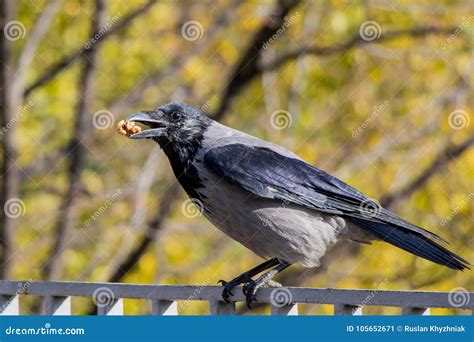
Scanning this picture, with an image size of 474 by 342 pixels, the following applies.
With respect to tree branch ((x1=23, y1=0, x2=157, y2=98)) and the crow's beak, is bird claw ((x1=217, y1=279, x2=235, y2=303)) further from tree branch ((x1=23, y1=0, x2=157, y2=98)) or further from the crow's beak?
tree branch ((x1=23, y1=0, x2=157, y2=98))

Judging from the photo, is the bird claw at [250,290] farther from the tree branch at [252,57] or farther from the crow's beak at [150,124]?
the tree branch at [252,57]

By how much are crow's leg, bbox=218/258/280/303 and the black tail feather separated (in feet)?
1.57

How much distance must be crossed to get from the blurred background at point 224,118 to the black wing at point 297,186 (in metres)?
2.68

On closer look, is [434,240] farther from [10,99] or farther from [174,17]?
[174,17]

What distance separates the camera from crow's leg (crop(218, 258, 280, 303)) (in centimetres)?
379

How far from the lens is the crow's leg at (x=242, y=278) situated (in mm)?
3785

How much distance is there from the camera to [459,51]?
8.09 m

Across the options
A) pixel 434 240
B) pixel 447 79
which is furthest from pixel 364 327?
pixel 447 79

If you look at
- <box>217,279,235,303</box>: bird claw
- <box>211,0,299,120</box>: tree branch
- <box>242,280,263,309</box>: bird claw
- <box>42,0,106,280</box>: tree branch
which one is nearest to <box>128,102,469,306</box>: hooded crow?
<box>242,280,263,309</box>: bird claw

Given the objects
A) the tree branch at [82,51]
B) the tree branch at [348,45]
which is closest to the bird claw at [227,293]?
the tree branch at [82,51]

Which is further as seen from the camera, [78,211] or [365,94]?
[365,94]

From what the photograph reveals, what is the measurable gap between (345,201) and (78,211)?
3.54m

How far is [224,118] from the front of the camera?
8016 millimetres

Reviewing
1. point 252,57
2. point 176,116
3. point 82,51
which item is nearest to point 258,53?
point 252,57
